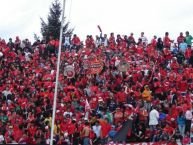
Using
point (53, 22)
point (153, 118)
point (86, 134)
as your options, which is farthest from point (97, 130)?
point (53, 22)

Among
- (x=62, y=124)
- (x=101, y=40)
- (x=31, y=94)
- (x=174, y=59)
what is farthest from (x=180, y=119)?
(x=101, y=40)

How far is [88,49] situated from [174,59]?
506 cm

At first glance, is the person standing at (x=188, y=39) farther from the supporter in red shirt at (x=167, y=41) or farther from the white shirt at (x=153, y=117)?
the white shirt at (x=153, y=117)

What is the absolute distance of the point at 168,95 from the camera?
2225 cm

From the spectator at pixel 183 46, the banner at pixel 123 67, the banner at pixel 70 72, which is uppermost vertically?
the spectator at pixel 183 46

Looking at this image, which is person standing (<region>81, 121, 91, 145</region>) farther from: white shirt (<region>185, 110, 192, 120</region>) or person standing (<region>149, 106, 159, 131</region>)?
white shirt (<region>185, 110, 192, 120</region>)

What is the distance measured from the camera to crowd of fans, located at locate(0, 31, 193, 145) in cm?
2012

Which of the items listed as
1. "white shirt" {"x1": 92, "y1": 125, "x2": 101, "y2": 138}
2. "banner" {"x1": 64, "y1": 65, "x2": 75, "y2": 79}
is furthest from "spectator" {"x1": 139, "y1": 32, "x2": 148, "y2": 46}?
"white shirt" {"x1": 92, "y1": 125, "x2": 101, "y2": 138}

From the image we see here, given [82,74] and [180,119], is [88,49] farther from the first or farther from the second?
[180,119]

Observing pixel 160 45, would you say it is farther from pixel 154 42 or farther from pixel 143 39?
pixel 143 39

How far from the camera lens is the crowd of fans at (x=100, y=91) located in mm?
20125

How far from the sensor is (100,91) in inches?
939

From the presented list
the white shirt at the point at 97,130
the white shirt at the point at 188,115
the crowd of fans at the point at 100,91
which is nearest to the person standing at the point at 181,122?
the crowd of fans at the point at 100,91

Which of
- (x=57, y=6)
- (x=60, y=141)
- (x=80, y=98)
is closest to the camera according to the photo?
(x=60, y=141)
